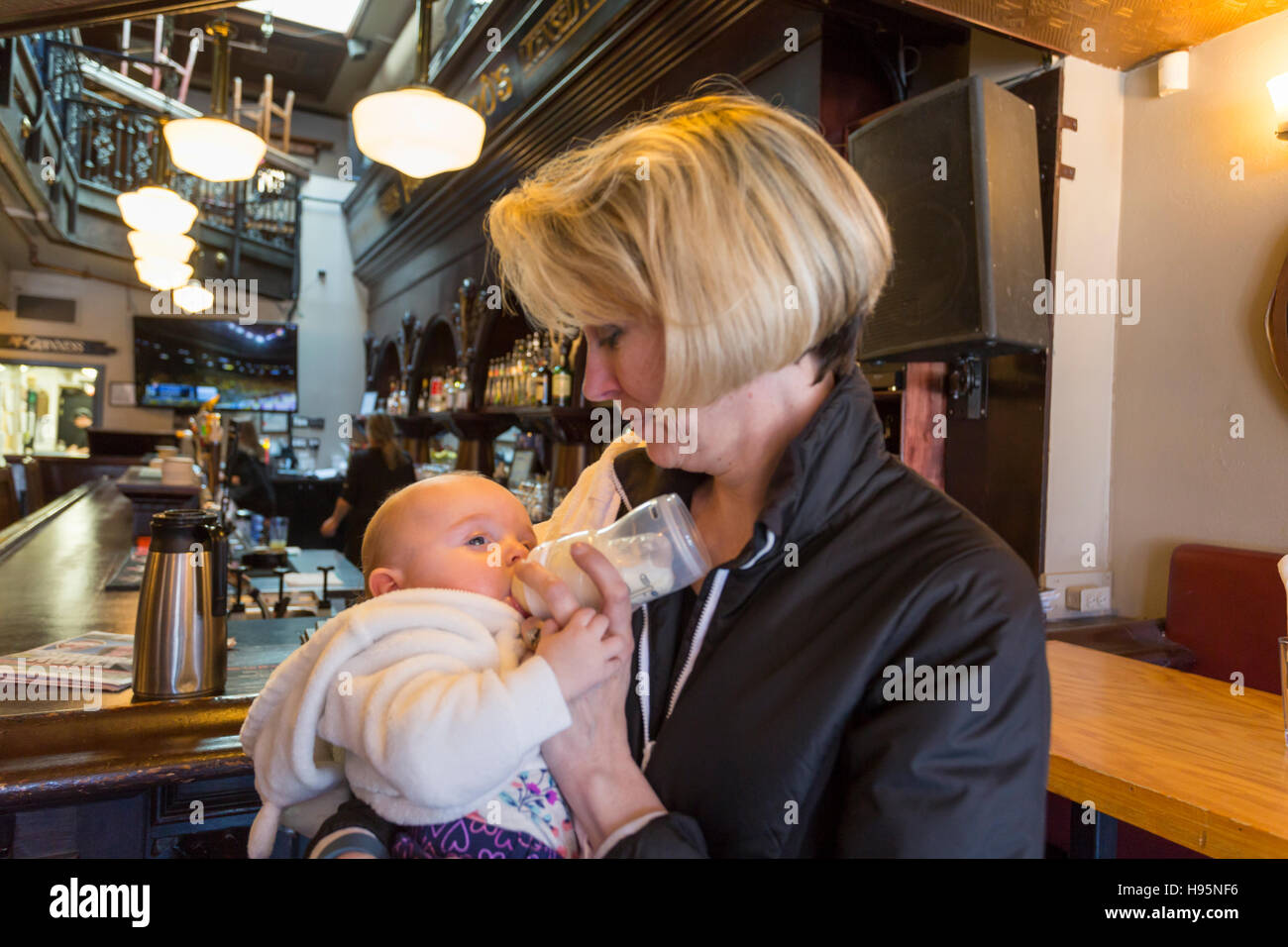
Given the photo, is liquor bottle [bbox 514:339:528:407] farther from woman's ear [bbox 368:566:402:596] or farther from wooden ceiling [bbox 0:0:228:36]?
woman's ear [bbox 368:566:402:596]

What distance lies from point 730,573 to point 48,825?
4.17 feet

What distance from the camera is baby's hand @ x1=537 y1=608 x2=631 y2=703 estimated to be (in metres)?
0.95

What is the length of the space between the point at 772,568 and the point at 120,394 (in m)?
12.2

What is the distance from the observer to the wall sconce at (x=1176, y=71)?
9.89ft

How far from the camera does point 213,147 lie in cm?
448

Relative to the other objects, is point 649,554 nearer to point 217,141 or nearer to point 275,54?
point 217,141

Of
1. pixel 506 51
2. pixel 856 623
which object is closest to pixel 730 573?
pixel 856 623

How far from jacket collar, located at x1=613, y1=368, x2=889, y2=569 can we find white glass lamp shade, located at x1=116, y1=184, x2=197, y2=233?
6.05 metres

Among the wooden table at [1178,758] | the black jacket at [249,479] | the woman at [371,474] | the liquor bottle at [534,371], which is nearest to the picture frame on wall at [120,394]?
the black jacket at [249,479]

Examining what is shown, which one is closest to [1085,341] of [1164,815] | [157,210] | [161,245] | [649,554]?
[1164,815]

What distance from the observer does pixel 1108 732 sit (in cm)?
178

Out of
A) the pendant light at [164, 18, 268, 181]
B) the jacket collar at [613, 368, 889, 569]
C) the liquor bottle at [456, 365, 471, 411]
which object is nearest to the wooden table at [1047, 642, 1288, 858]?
the jacket collar at [613, 368, 889, 569]

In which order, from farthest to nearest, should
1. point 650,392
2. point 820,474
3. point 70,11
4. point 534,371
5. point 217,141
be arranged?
1. point 534,371
2. point 217,141
3. point 70,11
4. point 650,392
5. point 820,474

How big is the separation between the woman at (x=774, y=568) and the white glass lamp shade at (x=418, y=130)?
2.64 m
